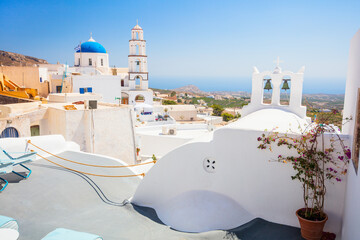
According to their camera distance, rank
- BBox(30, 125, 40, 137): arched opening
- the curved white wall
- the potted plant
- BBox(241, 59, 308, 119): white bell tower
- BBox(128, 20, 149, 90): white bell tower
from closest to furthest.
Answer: the potted plant → the curved white wall → BBox(241, 59, 308, 119): white bell tower → BBox(30, 125, 40, 137): arched opening → BBox(128, 20, 149, 90): white bell tower

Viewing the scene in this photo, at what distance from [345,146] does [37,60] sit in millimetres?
71202

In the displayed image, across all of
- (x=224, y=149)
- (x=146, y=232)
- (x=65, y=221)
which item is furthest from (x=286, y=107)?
(x=65, y=221)

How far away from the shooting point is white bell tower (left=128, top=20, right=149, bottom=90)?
3484 cm

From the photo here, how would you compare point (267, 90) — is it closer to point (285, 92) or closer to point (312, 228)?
point (285, 92)

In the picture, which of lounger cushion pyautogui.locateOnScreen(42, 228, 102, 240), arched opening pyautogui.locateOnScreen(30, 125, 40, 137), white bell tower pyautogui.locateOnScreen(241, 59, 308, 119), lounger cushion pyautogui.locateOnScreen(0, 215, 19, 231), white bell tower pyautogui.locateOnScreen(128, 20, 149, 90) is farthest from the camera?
white bell tower pyautogui.locateOnScreen(128, 20, 149, 90)

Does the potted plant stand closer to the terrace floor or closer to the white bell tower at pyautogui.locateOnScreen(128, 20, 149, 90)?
the terrace floor

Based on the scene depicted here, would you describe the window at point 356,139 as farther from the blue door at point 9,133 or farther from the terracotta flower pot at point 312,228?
the blue door at point 9,133

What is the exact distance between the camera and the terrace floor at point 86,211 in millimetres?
4395

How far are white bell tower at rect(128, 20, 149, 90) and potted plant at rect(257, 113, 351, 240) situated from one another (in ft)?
108

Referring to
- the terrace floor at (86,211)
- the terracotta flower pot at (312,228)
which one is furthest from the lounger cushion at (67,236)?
the terracotta flower pot at (312,228)

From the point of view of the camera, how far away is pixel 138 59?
35875 mm

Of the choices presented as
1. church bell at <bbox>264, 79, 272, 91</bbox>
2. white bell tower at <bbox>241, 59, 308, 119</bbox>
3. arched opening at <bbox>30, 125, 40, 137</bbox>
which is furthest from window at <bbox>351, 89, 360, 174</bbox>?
arched opening at <bbox>30, 125, 40, 137</bbox>

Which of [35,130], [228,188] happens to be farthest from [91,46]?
[228,188]

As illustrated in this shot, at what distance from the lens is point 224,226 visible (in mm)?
4605
